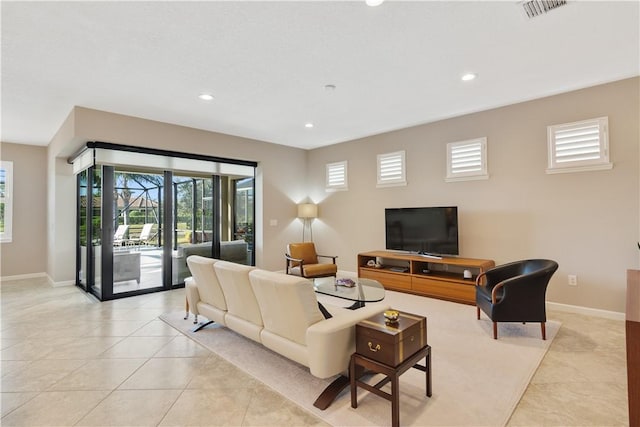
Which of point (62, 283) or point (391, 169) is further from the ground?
point (391, 169)

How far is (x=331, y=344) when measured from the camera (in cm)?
209

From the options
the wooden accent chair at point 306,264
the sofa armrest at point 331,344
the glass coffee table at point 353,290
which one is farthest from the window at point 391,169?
the sofa armrest at point 331,344

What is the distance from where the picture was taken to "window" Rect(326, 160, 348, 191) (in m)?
6.68

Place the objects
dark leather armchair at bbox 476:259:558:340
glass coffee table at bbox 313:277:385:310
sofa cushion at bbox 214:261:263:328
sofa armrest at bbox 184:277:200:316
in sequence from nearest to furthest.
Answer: sofa cushion at bbox 214:261:263:328, dark leather armchair at bbox 476:259:558:340, glass coffee table at bbox 313:277:385:310, sofa armrest at bbox 184:277:200:316

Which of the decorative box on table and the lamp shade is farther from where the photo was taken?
the lamp shade

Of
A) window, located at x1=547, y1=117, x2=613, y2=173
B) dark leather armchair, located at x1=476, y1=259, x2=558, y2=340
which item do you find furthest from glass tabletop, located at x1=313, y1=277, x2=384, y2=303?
window, located at x1=547, y1=117, x2=613, y2=173

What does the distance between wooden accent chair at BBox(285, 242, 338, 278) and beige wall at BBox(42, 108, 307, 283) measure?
3.35ft

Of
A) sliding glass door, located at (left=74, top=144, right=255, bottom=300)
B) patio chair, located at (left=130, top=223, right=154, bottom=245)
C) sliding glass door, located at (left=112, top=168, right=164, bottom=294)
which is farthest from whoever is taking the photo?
patio chair, located at (left=130, top=223, right=154, bottom=245)

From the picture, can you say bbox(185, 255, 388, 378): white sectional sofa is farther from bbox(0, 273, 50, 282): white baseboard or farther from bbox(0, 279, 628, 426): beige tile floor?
bbox(0, 273, 50, 282): white baseboard

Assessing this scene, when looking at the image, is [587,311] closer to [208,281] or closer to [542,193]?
[542,193]

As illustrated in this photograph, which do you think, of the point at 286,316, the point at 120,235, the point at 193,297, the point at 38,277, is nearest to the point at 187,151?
the point at 120,235

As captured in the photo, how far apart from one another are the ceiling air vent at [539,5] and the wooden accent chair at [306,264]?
163 inches

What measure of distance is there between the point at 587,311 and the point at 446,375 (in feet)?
8.92

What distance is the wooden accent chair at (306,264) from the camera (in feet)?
17.3
